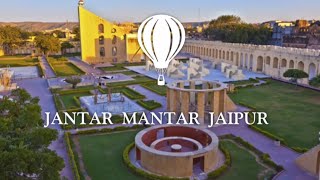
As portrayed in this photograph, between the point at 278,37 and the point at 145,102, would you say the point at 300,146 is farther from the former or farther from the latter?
the point at 278,37

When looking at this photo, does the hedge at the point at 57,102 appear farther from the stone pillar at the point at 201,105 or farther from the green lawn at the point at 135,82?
the stone pillar at the point at 201,105

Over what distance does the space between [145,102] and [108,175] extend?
48.2 ft

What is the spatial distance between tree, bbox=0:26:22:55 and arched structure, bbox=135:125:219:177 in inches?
2866

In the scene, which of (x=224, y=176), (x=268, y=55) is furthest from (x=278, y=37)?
(x=224, y=176)

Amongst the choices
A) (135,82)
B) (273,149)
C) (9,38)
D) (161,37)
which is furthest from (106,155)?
(9,38)

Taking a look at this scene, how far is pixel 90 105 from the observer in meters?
29.4

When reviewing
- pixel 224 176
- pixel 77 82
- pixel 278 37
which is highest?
pixel 278 37

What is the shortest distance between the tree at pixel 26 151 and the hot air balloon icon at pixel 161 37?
9824mm

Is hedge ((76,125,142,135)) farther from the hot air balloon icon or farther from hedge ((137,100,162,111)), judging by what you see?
the hot air balloon icon

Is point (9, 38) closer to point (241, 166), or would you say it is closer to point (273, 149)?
point (273, 149)

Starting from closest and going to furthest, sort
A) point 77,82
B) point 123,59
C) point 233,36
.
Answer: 1. point 77,82
2. point 123,59
3. point 233,36

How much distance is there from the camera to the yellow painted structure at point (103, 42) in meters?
63.6

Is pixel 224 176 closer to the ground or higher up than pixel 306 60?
closer to the ground

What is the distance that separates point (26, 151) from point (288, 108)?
24810mm
